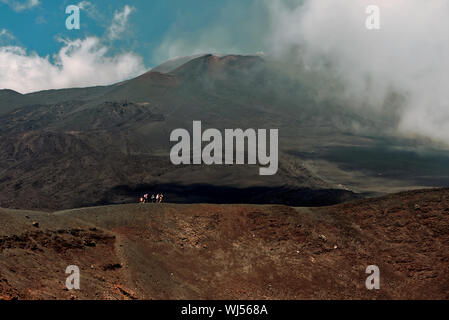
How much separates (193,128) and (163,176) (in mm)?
47449

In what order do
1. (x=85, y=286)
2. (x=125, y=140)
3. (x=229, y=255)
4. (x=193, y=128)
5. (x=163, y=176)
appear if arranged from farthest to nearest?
(x=193, y=128) < (x=125, y=140) < (x=163, y=176) < (x=229, y=255) < (x=85, y=286)

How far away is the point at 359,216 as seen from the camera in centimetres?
2806

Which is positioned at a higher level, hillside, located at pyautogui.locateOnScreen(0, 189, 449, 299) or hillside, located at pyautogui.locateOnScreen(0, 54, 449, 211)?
hillside, located at pyautogui.locateOnScreen(0, 54, 449, 211)

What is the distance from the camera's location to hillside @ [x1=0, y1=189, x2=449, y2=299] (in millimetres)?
18812

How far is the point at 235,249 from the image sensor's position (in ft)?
82.1

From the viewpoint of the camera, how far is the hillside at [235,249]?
61.7 feet

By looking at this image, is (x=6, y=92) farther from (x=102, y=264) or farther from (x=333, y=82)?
(x=102, y=264)

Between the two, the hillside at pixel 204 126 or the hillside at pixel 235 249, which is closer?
the hillside at pixel 235 249

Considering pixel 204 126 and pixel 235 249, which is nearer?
pixel 235 249

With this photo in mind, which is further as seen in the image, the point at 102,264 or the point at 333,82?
the point at 333,82

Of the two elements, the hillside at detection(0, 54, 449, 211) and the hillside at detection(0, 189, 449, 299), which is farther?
the hillside at detection(0, 54, 449, 211)

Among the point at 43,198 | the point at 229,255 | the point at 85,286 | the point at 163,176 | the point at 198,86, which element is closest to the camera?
the point at 85,286

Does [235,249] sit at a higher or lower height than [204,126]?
lower
